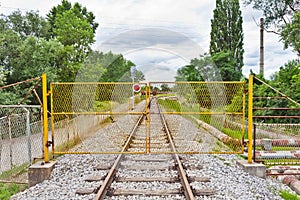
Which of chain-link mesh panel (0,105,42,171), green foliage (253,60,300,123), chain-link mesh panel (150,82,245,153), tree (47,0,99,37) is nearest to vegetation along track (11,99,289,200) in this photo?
chain-link mesh panel (0,105,42,171)

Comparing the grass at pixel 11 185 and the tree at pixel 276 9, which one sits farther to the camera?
the tree at pixel 276 9

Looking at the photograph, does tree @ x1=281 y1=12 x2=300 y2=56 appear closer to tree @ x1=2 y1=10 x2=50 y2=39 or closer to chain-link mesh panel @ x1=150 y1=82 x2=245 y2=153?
chain-link mesh panel @ x1=150 y1=82 x2=245 y2=153

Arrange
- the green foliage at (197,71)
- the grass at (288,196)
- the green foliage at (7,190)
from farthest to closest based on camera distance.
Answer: the green foliage at (197,71) → the green foliage at (7,190) → the grass at (288,196)

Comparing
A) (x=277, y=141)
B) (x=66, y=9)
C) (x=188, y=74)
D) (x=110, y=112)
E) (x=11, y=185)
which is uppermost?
(x=66, y=9)

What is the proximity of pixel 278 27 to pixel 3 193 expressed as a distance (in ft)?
88.3

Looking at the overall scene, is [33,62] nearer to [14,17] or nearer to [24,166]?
[14,17]

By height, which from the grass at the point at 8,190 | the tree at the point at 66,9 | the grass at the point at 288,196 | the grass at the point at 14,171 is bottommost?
the grass at the point at 8,190

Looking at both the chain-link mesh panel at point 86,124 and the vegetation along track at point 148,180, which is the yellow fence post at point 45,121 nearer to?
the vegetation along track at point 148,180

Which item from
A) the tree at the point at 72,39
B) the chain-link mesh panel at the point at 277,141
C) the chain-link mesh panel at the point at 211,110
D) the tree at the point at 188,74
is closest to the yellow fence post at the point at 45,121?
the chain-link mesh panel at the point at 211,110


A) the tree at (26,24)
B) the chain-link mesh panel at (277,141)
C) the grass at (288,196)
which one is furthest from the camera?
the tree at (26,24)

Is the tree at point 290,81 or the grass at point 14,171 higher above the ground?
the tree at point 290,81

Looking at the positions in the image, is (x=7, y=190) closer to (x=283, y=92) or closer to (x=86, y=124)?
(x=86, y=124)

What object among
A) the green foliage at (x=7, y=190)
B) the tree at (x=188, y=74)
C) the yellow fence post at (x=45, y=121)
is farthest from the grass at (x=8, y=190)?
the tree at (x=188, y=74)

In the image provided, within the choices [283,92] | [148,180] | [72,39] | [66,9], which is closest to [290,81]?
[283,92]
